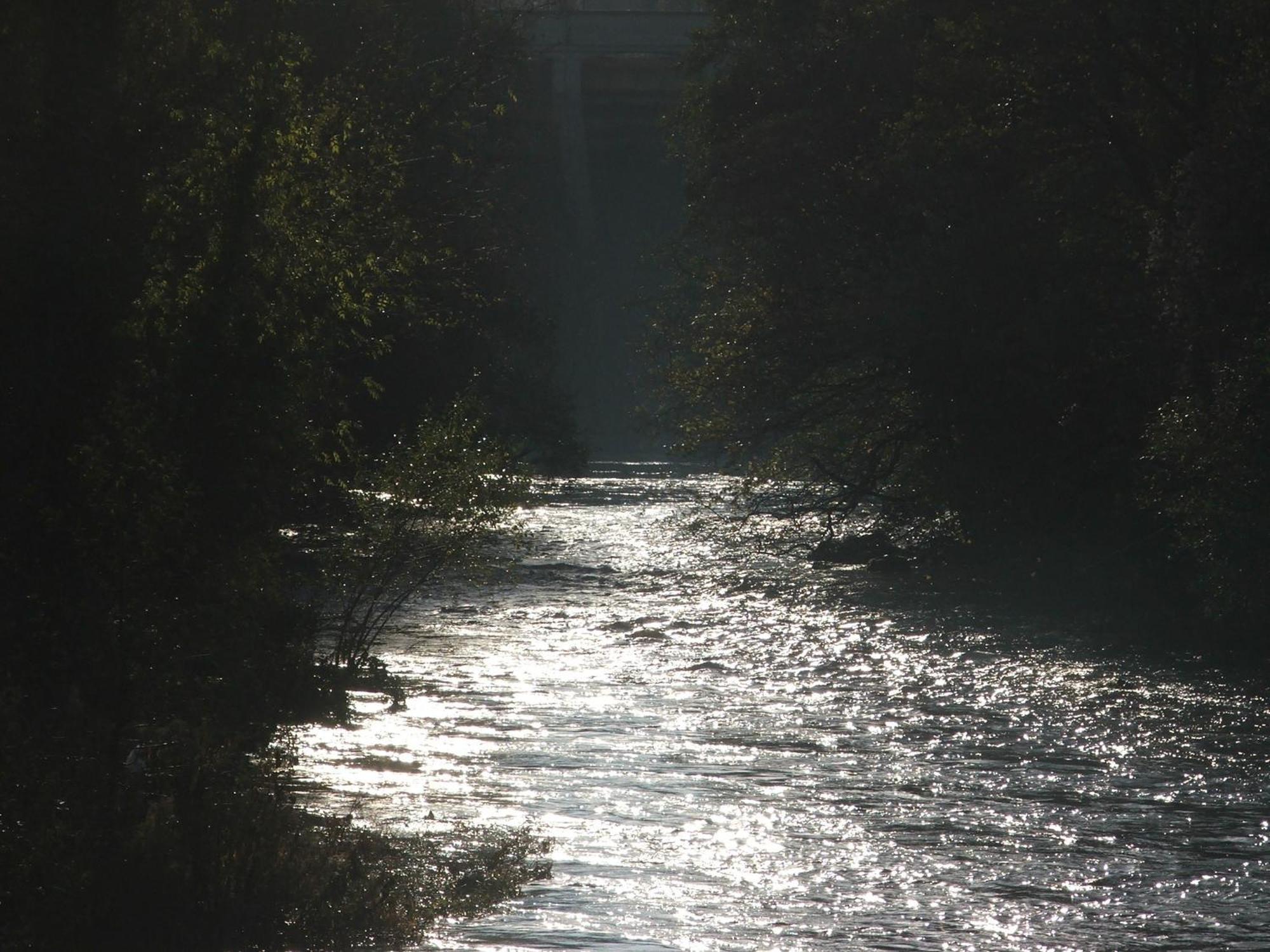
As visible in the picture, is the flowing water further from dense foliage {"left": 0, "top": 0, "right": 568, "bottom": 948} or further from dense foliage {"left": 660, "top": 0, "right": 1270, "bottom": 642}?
dense foliage {"left": 660, "top": 0, "right": 1270, "bottom": 642}

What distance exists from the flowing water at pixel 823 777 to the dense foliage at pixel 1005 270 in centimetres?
265

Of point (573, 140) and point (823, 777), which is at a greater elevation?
point (573, 140)

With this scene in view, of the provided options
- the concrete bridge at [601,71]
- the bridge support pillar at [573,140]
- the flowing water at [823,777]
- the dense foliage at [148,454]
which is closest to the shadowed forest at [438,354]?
the dense foliage at [148,454]

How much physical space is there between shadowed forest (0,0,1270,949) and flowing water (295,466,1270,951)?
2.53ft

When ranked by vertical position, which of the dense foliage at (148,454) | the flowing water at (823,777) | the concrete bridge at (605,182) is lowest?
the flowing water at (823,777)

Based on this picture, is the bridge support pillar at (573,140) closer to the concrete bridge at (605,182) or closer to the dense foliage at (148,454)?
the concrete bridge at (605,182)

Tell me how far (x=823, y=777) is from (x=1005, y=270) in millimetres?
14844

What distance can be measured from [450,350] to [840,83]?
8.54 m

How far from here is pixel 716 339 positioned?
32.0 metres

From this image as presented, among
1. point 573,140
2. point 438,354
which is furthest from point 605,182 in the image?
point 438,354

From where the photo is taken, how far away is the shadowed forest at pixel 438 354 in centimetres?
889

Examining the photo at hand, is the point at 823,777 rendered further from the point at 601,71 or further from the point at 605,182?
the point at 605,182

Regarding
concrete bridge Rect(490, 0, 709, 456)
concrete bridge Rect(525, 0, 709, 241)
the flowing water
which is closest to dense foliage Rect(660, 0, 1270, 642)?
the flowing water

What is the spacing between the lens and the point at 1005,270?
2622 centimetres
